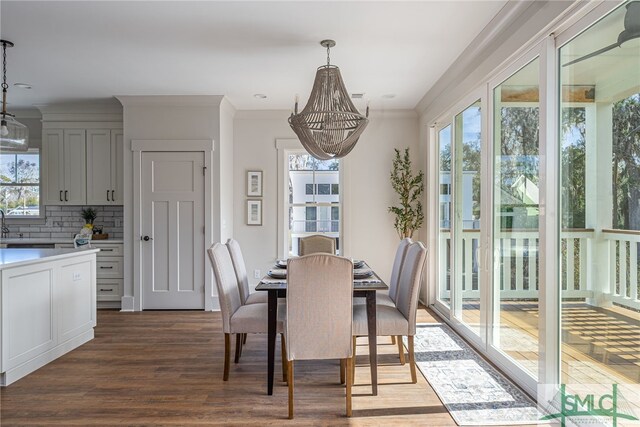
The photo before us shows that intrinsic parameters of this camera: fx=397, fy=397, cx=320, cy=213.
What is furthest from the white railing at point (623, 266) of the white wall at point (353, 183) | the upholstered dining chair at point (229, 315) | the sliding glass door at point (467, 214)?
the white wall at point (353, 183)

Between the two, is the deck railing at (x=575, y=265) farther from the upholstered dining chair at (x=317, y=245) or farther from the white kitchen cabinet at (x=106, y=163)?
the white kitchen cabinet at (x=106, y=163)

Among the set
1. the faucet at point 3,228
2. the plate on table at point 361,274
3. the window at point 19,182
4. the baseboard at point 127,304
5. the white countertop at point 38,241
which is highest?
the window at point 19,182

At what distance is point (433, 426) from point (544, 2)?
2.62 metres

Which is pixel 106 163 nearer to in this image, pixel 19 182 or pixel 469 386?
pixel 19 182

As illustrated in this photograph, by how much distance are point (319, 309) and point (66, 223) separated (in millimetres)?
4917

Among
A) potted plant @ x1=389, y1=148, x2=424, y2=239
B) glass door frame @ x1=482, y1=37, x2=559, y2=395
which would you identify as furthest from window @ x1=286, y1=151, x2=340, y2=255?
glass door frame @ x1=482, y1=37, x2=559, y2=395

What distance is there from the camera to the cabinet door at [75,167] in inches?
213

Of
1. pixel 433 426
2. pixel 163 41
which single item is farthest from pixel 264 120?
pixel 433 426

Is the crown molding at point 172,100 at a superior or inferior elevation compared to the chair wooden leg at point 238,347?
superior

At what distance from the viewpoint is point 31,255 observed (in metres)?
3.36

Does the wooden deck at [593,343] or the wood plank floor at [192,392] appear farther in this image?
the wood plank floor at [192,392]

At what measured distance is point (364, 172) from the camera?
5691 millimetres

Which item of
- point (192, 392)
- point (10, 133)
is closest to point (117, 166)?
point (10, 133)

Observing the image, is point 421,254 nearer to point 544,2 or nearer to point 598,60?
point 598,60
